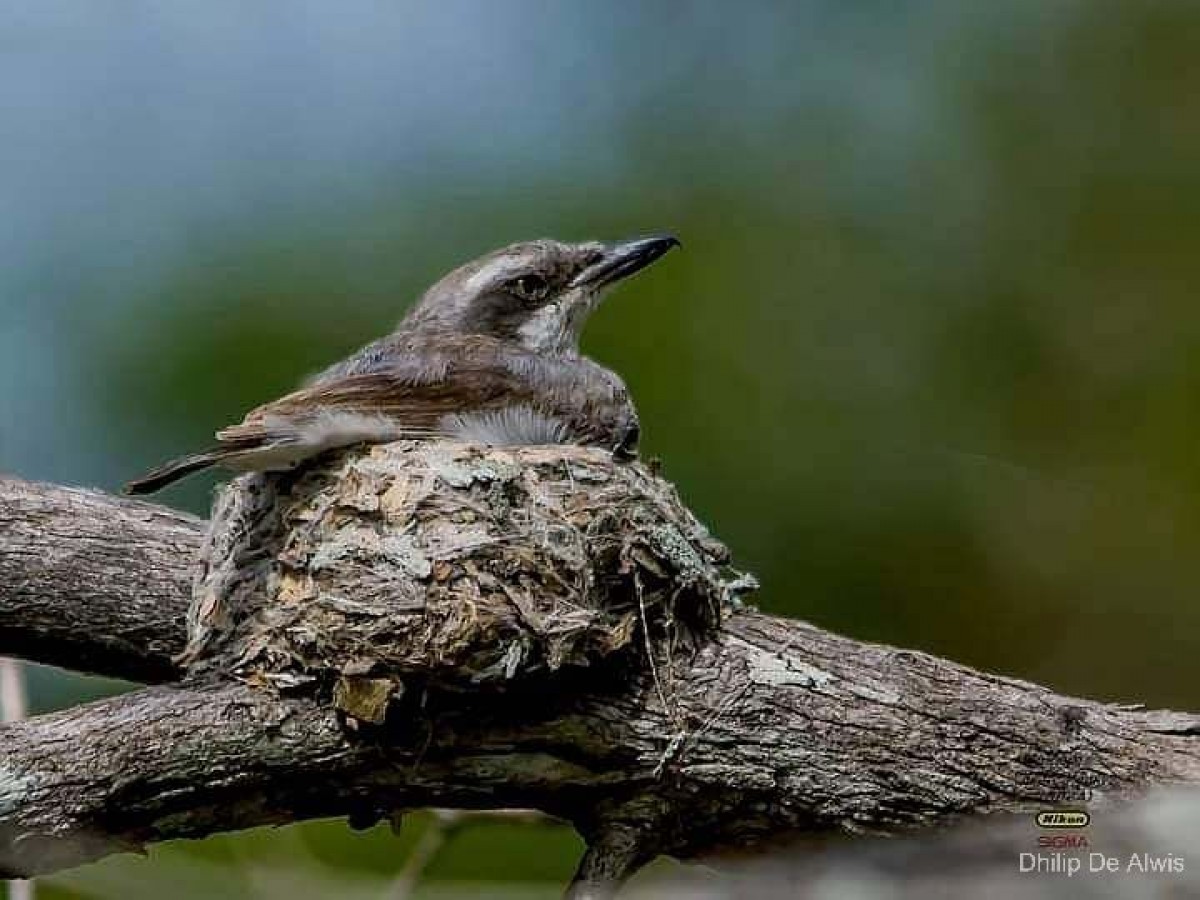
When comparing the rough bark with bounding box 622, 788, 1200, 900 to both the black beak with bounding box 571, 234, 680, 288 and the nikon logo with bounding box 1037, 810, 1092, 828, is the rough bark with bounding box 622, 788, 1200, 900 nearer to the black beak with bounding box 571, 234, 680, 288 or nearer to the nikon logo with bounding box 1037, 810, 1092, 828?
the nikon logo with bounding box 1037, 810, 1092, 828

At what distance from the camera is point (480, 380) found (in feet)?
17.1

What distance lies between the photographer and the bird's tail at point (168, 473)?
175 inches

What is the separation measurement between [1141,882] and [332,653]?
2.85 meters

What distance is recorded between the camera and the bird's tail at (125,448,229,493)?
446 cm

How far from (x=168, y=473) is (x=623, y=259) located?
2.15 meters

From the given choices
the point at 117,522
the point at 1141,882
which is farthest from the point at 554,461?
the point at 1141,882

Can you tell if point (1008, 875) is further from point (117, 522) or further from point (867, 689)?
point (117, 522)

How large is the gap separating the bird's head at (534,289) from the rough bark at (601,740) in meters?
1.63

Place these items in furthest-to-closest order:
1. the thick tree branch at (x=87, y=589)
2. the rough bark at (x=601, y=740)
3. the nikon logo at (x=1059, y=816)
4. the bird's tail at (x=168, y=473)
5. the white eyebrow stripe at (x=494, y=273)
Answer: the white eyebrow stripe at (x=494, y=273) → the thick tree branch at (x=87, y=589) → the bird's tail at (x=168, y=473) → the rough bark at (x=601, y=740) → the nikon logo at (x=1059, y=816)

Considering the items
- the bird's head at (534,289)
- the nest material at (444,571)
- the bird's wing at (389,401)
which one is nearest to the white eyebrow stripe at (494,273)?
the bird's head at (534,289)

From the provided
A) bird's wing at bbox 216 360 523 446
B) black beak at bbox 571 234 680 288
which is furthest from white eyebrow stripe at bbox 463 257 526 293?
bird's wing at bbox 216 360 523 446

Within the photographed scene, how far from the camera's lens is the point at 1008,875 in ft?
4.73

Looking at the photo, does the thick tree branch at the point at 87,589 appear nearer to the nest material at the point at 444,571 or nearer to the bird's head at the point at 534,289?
the nest material at the point at 444,571

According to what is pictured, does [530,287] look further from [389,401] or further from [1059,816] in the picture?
[1059,816]
